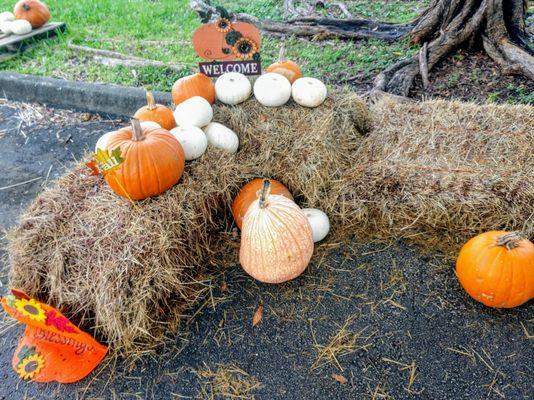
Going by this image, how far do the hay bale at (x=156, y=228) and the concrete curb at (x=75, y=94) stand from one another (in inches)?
83.7

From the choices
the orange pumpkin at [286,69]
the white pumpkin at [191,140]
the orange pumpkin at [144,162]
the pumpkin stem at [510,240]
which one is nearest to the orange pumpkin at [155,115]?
the white pumpkin at [191,140]

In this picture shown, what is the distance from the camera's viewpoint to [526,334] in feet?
8.07

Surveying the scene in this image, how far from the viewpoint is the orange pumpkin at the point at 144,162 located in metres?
2.59

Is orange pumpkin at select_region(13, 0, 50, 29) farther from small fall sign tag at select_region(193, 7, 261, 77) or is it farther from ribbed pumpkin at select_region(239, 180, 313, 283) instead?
ribbed pumpkin at select_region(239, 180, 313, 283)

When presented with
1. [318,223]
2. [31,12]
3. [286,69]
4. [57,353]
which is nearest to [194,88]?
[286,69]

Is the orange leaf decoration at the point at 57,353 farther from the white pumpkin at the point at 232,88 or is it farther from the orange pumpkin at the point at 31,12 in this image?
the orange pumpkin at the point at 31,12

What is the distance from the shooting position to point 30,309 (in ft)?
7.19

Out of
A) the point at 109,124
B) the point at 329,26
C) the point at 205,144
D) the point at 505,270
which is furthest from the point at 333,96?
the point at 329,26

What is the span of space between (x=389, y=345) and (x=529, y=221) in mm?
1396

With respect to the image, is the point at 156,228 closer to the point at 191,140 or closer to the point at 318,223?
the point at 191,140

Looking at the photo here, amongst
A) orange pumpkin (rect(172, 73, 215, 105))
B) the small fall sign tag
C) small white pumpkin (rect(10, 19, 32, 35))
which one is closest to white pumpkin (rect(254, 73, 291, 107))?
the small fall sign tag

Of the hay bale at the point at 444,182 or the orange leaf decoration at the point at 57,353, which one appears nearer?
the orange leaf decoration at the point at 57,353

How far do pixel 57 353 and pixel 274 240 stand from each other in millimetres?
1430

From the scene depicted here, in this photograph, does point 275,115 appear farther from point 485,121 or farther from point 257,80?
point 485,121
